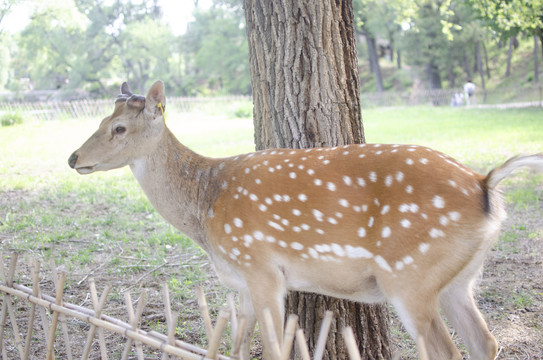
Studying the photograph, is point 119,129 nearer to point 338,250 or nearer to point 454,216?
point 338,250

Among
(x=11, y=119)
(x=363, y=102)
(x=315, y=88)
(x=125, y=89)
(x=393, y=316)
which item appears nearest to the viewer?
(x=315, y=88)

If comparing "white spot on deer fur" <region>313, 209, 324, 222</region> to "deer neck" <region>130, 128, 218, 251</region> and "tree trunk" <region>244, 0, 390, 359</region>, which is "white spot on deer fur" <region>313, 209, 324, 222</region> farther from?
"tree trunk" <region>244, 0, 390, 359</region>

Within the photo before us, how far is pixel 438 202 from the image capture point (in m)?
2.42

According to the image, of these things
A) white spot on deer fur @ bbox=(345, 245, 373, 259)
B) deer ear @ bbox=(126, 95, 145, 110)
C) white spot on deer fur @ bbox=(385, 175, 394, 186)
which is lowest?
white spot on deer fur @ bbox=(345, 245, 373, 259)

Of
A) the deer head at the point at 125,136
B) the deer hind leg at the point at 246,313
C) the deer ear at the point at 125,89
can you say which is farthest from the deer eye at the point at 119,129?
the deer hind leg at the point at 246,313

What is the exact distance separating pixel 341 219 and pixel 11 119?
1775 centimetres

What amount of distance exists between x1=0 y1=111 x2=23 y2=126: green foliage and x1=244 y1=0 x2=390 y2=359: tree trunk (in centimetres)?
1649

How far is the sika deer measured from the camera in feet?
7.90

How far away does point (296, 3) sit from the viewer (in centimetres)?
322

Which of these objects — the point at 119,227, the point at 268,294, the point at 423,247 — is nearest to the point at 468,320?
the point at 423,247

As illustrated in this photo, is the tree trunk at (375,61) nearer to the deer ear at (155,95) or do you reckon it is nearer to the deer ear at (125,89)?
the deer ear at (125,89)

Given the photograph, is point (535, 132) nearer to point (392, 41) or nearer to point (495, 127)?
point (495, 127)

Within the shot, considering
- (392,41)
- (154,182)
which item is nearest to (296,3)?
(154,182)

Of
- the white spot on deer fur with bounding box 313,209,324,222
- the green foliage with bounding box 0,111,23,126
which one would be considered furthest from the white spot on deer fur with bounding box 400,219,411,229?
the green foliage with bounding box 0,111,23,126
